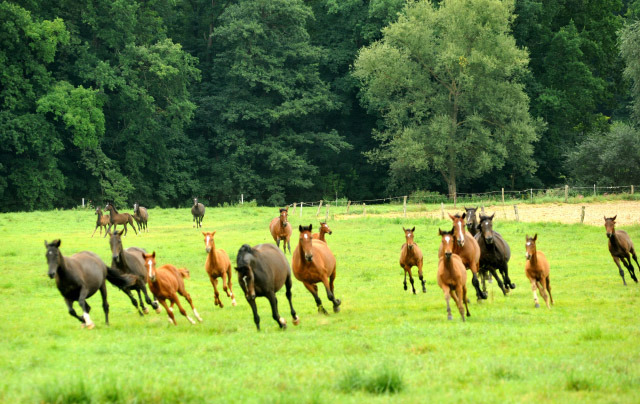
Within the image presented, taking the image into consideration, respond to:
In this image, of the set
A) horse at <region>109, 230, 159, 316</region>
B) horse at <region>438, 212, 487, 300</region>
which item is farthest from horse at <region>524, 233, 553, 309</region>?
horse at <region>109, 230, 159, 316</region>

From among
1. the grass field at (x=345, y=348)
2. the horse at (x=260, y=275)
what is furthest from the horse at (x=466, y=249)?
the horse at (x=260, y=275)

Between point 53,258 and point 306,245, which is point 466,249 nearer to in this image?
point 306,245

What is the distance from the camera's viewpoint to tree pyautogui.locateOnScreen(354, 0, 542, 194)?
57.7 m

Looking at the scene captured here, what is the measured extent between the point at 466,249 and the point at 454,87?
149 ft

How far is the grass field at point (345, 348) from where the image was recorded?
29.5ft

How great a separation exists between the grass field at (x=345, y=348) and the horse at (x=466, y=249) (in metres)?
0.66

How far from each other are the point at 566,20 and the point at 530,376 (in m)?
66.4

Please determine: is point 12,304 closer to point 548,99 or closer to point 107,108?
point 107,108

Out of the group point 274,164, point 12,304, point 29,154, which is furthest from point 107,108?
A: point 12,304

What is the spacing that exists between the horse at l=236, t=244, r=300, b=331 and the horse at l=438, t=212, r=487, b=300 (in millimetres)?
3809

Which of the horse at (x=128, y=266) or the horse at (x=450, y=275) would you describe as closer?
the horse at (x=450, y=275)

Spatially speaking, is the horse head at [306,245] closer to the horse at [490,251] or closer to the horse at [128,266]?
the horse at [128,266]

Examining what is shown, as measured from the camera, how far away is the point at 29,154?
5372 centimetres

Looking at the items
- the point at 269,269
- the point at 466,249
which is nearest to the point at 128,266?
the point at 269,269
